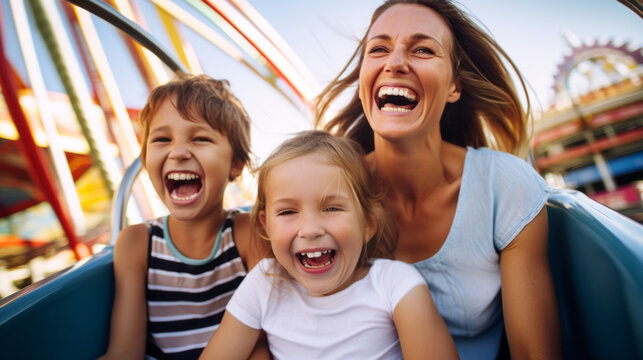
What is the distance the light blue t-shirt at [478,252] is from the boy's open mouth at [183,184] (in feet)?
1.71

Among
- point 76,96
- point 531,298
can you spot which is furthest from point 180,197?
point 76,96

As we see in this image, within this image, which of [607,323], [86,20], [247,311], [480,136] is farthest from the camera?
[86,20]

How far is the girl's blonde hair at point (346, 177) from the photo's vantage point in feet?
2.30

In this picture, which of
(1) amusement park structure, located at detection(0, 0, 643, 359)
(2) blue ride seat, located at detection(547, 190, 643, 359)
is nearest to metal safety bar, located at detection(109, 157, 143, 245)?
(1) amusement park structure, located at detection(0, 0, 643, 359)

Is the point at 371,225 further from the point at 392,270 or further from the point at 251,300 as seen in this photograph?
the point at 251,300

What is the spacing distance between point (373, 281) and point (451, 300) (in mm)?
181

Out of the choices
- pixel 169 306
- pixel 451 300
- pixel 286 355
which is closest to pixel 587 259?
pixel 451 300

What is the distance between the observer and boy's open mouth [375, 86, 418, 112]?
736 mm

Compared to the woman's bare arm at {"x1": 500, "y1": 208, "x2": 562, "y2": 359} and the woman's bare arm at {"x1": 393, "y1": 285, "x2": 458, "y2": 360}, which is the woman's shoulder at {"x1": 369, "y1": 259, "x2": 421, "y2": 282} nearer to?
the woman's bare arm at {"x1": 393, "y1": 285, "x2": 458, "y2": 360}

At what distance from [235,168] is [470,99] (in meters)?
0.62

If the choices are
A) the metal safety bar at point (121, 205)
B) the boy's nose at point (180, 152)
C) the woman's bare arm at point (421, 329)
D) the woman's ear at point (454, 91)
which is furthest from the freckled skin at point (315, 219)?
the metal safety bar at point (121, 205)

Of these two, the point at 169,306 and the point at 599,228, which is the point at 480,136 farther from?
the point at 169,306

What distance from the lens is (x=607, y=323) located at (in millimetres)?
578

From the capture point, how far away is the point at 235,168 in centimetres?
93
